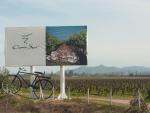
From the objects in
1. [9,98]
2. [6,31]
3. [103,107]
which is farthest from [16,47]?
[103,107]

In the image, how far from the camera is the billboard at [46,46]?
33312 millimetres

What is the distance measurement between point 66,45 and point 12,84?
466cm

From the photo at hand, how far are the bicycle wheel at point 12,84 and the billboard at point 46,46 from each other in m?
1.11

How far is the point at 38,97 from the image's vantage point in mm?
33812

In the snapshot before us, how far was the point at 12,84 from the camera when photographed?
34812 mm

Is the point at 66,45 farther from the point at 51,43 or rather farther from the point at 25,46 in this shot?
the point at 25,46

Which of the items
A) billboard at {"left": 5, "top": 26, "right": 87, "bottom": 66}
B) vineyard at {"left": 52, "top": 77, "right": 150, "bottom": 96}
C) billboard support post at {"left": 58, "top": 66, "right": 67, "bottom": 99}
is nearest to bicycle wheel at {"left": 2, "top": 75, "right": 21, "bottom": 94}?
billboard at {"left": 5, "top": 26, "right": 87, "bottom": 66}

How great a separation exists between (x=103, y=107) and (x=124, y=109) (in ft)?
5.26

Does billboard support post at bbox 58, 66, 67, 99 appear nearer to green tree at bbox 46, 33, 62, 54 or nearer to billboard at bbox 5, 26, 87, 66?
billboard at bbox 5, 26, 87, 66

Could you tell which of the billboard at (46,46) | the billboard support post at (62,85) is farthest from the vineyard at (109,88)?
the billboard at (46,46)

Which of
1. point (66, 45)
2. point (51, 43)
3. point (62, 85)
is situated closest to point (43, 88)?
point (62, 85)

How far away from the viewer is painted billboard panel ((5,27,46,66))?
33719 millimetres

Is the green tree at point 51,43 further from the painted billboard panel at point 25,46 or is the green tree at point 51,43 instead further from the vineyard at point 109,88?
the vineyard at point 109,88

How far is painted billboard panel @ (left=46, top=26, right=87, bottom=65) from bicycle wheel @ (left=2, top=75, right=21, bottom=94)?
8.58ft
